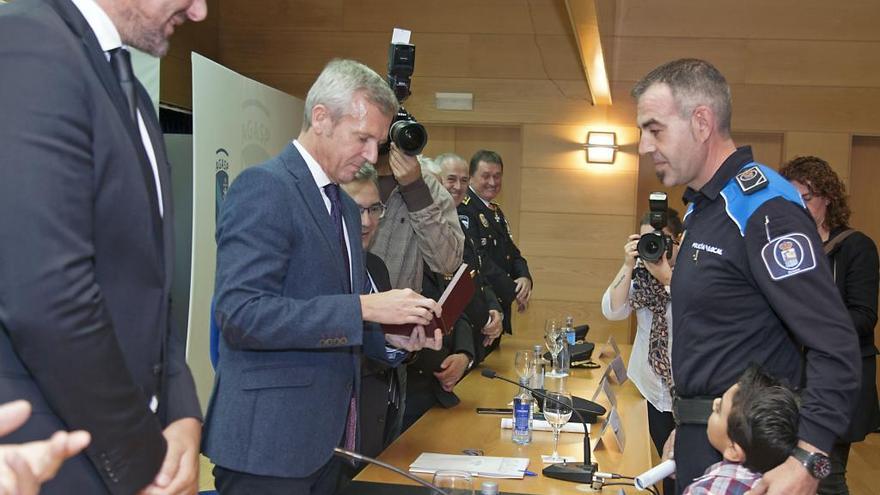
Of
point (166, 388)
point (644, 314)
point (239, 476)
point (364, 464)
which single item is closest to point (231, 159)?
point (644, 314)

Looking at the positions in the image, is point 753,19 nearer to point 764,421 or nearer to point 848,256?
point 848,256

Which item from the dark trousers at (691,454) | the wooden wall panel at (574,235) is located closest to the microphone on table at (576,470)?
the dark trousers at (691,454)

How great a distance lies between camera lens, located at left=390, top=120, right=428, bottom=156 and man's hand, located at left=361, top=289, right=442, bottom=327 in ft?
3.10

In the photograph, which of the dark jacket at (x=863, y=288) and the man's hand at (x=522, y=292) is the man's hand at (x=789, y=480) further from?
the man's hand at (x=522, y=292)

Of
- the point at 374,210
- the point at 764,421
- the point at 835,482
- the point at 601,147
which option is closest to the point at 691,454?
the point at 764,421

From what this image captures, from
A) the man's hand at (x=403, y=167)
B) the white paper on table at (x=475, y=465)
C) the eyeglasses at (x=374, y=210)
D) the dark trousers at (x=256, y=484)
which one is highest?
the man's hand at (x=403, y=167)

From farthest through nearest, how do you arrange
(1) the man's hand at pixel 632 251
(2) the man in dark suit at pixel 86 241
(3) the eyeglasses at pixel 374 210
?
1. (1) the man's hand at pixel 632 251
2. (3) the eyeglasses at pixel 374 210
3. (2) the man in dark suit at pixel 86 241

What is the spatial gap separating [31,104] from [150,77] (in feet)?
11.9

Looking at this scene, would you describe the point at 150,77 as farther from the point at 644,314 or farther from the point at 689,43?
the point at 689,43

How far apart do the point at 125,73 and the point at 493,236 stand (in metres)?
4.26

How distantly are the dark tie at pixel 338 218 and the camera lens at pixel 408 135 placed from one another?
2.38 ft

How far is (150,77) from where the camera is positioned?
14.8 ft

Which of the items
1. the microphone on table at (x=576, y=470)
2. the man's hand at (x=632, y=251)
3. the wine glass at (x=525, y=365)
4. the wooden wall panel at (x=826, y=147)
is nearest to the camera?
the microphone on table at (x=576, y=470)

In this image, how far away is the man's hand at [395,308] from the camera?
204cm
